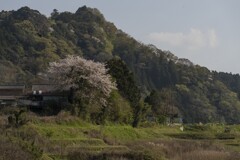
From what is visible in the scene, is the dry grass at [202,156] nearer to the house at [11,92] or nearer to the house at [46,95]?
Answer: the house at [46,95]

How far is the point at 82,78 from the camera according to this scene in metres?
40.8

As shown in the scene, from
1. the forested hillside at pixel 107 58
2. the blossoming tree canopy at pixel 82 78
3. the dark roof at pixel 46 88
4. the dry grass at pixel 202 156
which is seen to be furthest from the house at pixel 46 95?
the forested hillside at pixel 107 58

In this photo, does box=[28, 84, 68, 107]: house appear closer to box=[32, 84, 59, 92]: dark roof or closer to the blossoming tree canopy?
box=[32, 84, 59, 92]: dark roof

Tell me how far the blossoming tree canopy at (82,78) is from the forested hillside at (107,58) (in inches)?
1609

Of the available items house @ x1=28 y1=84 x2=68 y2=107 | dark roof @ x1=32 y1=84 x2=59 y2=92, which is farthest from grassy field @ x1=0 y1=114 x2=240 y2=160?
dark roof @ x1=32 y1=84 x2=59 y2=92

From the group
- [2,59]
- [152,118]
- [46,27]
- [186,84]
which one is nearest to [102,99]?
[152,118]

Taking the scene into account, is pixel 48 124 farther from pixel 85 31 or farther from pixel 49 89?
pixel 85 31

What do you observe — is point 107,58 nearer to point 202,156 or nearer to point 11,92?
point 11,92

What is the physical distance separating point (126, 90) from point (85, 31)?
85.5 meters

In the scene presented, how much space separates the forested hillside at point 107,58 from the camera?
100 meters

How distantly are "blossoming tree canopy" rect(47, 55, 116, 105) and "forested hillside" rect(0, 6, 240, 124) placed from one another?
134 ft

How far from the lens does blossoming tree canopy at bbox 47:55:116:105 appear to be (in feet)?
134

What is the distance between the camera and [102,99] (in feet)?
138

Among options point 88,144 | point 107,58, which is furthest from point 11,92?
point 107,58
